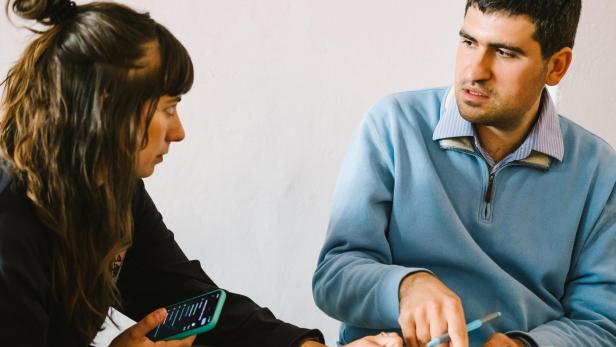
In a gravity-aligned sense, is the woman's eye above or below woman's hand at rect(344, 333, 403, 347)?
above

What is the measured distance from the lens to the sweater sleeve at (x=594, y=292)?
4.61 ft

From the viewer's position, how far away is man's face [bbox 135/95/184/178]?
1.15m

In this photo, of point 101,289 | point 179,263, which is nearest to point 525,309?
point 179,263

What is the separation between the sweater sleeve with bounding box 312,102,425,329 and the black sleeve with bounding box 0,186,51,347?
474mm

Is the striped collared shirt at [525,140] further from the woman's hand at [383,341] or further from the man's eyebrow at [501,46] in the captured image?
the woman's hand at [383,341]

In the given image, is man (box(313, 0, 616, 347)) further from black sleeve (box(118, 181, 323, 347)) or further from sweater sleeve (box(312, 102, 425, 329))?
black sleeve (box(118, 181, 323, 347))

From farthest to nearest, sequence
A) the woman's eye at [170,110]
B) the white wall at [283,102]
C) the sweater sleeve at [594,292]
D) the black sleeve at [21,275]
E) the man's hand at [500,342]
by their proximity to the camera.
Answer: the white wall at [283,102] < the sweater sleeve at [594,292] < the man's hand at [500,342] < the woman's eye at [170,110] < the black sleeve at [21,275]

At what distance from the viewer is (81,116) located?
1080mm

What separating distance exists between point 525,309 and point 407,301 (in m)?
0.31

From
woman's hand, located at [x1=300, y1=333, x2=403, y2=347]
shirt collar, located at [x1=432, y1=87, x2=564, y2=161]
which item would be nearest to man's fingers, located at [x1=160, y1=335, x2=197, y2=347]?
woman's hand, located at [x1=300, y1=333, x2=403, y2=347]

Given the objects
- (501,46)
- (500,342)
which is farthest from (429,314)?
(501,46)

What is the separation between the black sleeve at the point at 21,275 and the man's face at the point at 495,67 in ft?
2.35

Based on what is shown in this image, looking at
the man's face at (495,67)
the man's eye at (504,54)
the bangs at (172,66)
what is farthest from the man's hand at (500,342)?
the bangs at (172,66)

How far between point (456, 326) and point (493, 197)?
1.22 feet
